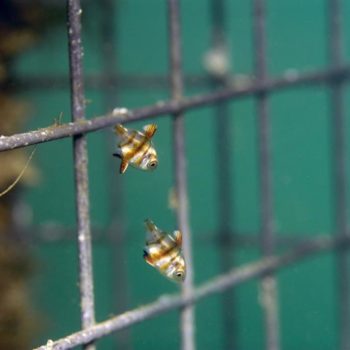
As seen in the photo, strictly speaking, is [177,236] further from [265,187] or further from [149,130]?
[265,187]

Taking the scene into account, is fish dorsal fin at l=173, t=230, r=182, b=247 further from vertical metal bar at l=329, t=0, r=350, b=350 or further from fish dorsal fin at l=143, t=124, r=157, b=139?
vertical metal bar at l=329, t=0, r=350, b=350

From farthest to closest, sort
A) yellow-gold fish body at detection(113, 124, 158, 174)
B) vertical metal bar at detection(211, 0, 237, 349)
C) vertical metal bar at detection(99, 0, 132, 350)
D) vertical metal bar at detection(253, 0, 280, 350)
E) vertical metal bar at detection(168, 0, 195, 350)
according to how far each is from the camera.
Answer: vertical metal bar at detection(99, 0, 132, 350), vertical metal bar at detection(211, 0, 237, 349), vertical metal bar at detection(253, 0, 280, 350), vertical metal bar at detection(168, 0, 195, 350), yellow-gold fish body at detection(113, 124, 158, 174)

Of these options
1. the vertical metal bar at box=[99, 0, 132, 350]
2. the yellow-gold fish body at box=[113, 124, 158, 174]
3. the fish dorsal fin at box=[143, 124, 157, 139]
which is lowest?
the vertical metal bar at box=[99, 0, 132, 350]

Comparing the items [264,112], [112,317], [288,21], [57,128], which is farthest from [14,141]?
[288,21]

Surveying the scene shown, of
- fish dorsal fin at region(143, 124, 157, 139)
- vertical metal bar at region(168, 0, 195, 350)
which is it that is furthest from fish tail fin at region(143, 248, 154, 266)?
vertical metal bar at region(168, 0, 195, 350)

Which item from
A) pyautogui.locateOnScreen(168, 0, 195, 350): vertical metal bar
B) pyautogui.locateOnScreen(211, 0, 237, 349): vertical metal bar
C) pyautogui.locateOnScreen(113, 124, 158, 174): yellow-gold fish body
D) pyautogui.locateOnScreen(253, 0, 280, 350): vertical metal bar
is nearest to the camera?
pyautogui.locateOnScreen(113, 124, 158, 174): yellow-gold fish body

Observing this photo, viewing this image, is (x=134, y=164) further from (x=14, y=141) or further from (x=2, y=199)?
(x=2, y=199)

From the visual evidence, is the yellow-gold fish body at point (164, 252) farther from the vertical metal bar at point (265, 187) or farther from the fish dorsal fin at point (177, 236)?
the vertical metal bar at point (265, 187)
